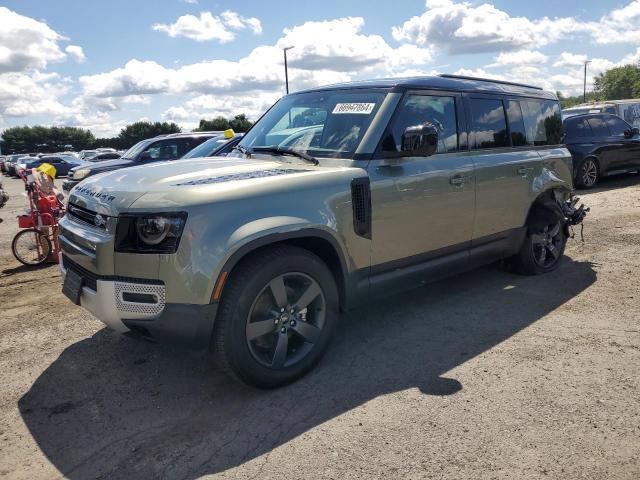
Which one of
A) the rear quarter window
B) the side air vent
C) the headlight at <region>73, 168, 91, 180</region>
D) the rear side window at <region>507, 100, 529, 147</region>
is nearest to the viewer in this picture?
the side air vent

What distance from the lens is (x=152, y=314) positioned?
309cm

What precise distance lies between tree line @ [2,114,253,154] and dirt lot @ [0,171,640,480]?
245ft

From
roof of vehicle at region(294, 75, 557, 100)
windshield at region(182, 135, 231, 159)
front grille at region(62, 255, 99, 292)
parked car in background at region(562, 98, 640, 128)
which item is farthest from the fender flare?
parked car in background at region(562, 98, 640, 128)

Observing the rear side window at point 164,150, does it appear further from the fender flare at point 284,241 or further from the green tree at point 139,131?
the green tree at point 139,131

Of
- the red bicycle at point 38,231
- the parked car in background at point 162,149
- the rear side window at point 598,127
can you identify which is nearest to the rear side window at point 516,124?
the red bicycle at point 38,231

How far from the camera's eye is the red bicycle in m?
7.25

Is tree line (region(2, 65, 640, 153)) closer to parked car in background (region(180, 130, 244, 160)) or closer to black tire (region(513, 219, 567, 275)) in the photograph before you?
parked car in background (region(180, 130, 244, 160))

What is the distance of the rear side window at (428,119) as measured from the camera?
4047 mm

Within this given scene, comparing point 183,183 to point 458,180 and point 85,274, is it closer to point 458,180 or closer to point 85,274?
point 85,274

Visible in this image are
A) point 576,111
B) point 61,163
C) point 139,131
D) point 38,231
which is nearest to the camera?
point 38,231

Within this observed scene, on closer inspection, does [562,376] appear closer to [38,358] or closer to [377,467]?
[377,467]

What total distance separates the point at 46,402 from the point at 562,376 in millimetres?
3338

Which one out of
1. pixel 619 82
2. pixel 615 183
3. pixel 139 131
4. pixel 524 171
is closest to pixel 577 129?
pixel 615 183

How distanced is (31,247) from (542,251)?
6.49 metres
